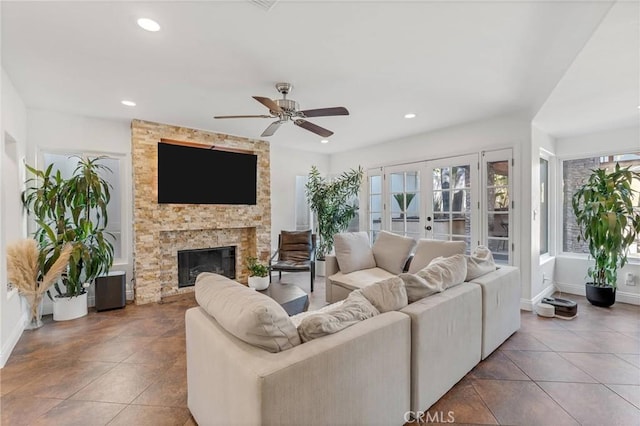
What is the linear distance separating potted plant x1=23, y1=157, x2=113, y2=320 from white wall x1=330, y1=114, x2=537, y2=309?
178 inches

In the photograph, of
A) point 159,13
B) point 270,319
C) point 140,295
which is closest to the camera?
point 270,319

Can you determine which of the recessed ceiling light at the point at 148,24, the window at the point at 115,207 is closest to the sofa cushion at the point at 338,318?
the recessed ceiling light at the point at 148,24

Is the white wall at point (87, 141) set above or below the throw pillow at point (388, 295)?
above

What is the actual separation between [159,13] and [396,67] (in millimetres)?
1803

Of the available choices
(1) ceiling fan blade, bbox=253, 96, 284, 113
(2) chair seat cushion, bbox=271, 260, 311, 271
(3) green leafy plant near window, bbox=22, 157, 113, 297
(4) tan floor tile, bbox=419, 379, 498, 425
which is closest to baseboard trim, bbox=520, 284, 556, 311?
(4) tan floor tile, bbox=419, 379, 498, 425

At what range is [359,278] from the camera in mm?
3525

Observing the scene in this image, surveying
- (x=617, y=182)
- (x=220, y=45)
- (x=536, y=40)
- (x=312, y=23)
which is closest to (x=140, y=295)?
(x=220, y=45)

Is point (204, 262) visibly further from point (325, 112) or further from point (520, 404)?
point (520, 404)

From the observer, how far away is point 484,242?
4066 mm


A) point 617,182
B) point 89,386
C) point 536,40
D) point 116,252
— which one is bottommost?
point 89,386

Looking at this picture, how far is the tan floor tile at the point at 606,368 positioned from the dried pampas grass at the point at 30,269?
5082mm

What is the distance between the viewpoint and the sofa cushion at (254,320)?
1.26 metres

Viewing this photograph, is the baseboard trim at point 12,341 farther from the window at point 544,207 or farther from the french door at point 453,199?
the window at point 544,207

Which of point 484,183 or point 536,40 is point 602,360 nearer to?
point 484,183
